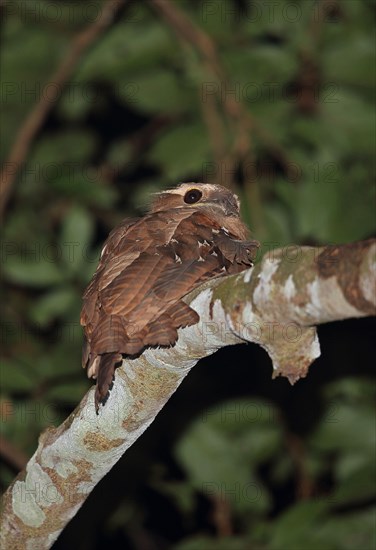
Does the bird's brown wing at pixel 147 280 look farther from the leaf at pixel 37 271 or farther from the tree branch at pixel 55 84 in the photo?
the tree branch at pixel 55 84

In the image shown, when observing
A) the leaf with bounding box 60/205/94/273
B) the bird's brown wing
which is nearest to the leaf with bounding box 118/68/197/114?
the leaf with bounding box 60/205/94/273

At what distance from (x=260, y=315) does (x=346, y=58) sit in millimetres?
3540

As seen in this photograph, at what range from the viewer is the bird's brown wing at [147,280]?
2920 mm

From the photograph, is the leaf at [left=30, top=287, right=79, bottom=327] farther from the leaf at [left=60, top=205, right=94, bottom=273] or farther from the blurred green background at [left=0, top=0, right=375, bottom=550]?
the leaf at [left=60, top=205, right=94, bottom=273]

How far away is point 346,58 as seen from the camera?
18.8ft

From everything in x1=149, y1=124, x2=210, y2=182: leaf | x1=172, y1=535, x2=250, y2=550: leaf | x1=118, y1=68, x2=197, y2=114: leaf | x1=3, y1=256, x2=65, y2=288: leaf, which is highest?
x1=118, y1=68, x2=197, y2=114: leaf

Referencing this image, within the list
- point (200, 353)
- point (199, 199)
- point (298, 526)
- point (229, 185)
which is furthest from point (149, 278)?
point (229, 185)

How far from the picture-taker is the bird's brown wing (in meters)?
2.92

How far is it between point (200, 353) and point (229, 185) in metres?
2.84

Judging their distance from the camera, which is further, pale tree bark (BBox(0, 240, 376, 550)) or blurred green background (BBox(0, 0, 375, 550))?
blurred green background (BBox(0, 0, 375, 550))

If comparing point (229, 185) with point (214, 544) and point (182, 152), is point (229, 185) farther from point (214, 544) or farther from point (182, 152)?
point (214, 544)

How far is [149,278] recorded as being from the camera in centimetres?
315

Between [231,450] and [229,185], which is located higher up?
[229,185]

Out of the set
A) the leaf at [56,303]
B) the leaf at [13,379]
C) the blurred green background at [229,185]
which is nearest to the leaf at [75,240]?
the blurred green background at [229,185]
